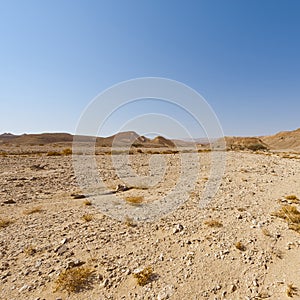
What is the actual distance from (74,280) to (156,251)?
179 cm

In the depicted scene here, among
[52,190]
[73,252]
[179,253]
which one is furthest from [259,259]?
[52,190]

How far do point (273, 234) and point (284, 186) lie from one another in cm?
616

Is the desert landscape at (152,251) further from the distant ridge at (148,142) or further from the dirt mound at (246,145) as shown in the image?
the dirt mound at (246,145)

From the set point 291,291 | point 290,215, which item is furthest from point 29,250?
point 290,215

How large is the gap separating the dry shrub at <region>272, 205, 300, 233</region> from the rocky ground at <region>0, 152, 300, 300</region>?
208mm

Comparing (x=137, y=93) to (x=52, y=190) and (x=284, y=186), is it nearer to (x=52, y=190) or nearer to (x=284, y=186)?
(x=52, y=190)

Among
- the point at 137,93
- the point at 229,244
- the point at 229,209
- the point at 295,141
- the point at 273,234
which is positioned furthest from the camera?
the point at 295,141

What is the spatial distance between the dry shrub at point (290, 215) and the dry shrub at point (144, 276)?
4.21 metres

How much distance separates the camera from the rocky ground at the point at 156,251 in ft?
12.3

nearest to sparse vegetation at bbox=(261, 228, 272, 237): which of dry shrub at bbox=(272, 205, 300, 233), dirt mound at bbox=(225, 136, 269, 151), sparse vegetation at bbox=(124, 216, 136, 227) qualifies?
dry shrub at bbox=(272, 205, 300, 233)

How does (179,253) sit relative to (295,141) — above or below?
below

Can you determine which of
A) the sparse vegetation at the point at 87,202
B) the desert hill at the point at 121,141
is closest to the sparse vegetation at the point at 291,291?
the sparse vegetation at the point at 87,202

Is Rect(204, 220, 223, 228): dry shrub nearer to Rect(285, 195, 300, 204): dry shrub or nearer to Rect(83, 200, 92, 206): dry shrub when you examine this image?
Rect(285, 195, 300, 204): dry shrub

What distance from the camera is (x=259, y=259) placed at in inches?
177
